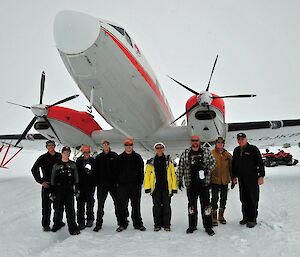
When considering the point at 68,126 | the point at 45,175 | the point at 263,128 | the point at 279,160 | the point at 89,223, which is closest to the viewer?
the point at 45,175

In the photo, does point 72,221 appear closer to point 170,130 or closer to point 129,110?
point 129,110

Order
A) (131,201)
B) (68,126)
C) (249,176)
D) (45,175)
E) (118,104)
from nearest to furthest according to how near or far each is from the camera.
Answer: (249,176)
(131,201)
(45,175)
(118,104)
(68,126)

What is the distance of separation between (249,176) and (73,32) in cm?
623

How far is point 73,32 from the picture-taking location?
27.8ft

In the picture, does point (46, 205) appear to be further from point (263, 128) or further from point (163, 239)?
point (263, 128)

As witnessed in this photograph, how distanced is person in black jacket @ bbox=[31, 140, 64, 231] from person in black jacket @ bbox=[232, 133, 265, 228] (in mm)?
A: 4116

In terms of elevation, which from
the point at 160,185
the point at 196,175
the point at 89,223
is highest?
the point at 196,175

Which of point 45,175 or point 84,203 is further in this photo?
point 84,203

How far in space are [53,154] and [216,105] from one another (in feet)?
22.0

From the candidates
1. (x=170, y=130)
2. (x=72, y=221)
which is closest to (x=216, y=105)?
(x=170, y=130)

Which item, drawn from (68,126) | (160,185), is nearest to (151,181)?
(160,185)

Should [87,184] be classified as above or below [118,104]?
below

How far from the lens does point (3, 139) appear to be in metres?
18.5

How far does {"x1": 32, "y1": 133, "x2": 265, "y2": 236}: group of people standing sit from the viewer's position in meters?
6.18
